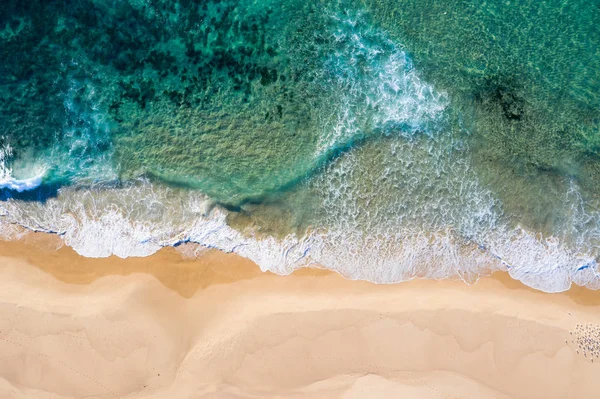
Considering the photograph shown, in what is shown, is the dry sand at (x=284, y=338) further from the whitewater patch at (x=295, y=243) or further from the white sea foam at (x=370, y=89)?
the white sea foam at (x=370, y=89)

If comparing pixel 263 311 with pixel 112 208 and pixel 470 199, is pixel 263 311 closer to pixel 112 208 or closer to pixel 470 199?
pixel 112 208

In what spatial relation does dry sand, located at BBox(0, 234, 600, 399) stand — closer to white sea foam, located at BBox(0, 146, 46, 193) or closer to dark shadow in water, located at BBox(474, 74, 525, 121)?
white sea foam, located at BBox(0, 146, 46, 193)

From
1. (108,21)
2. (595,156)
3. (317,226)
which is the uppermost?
(108,21)

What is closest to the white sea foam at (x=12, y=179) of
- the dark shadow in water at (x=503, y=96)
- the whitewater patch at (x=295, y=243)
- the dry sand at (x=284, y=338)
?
the whitewater patch at (x=295, y=243)

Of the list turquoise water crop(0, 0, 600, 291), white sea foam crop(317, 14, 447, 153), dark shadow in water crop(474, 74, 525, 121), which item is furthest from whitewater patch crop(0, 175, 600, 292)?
Answer: dark shadow in water crop(474, 74, 525, 121)

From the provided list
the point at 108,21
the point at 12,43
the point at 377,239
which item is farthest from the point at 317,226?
the point at 12,43
